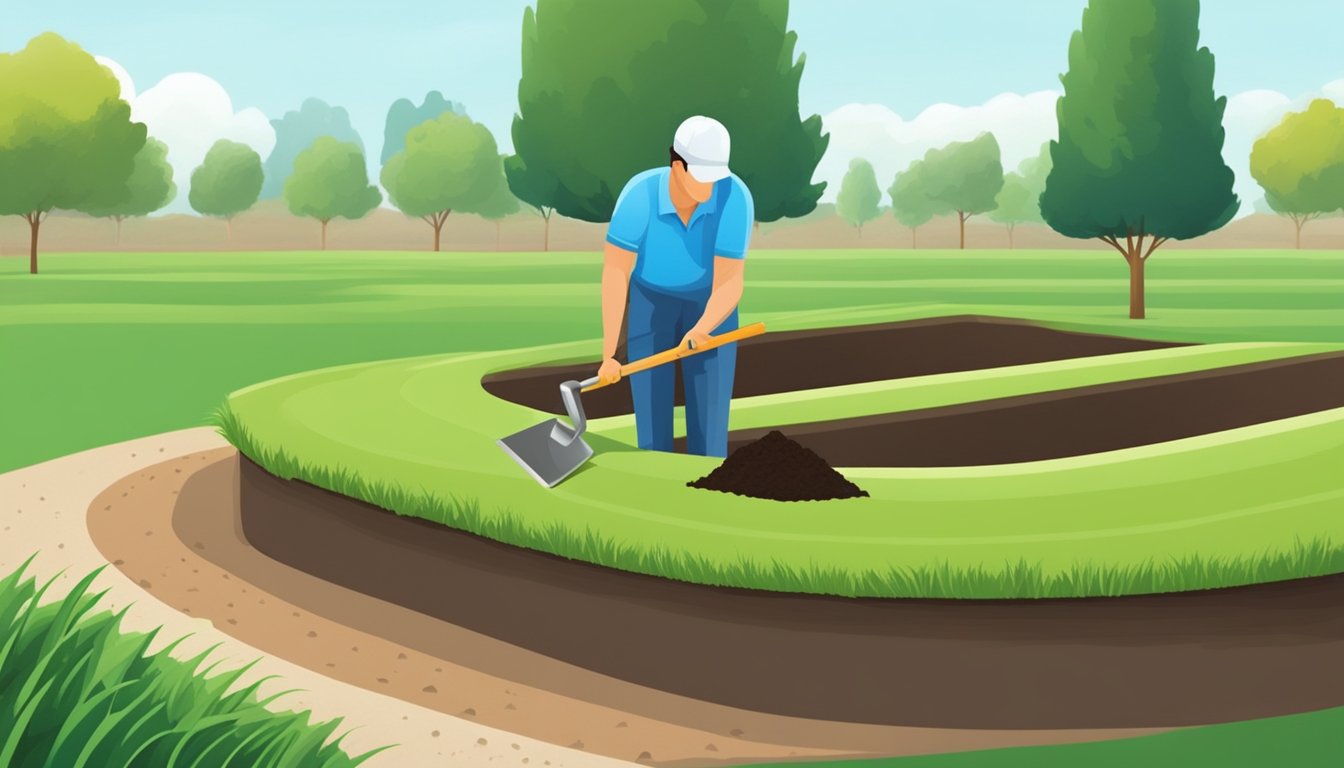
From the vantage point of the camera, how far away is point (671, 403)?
8367mm

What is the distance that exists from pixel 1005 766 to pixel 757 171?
66.7ft

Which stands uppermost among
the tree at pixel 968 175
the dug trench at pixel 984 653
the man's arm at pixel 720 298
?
the tree at pixel 968 175

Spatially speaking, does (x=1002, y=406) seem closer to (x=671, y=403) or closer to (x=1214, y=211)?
(x=671, y=403)

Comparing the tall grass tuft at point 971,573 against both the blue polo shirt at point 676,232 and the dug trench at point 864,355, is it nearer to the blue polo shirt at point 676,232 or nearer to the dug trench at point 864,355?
the blue polo shirt at point 676,232

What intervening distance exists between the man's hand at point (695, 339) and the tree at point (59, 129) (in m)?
50.0

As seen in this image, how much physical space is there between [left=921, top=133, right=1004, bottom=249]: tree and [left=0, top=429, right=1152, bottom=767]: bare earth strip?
446ft

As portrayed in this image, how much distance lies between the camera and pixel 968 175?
5664 inches

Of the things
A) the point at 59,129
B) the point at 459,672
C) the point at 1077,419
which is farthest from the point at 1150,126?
the point at 59,129

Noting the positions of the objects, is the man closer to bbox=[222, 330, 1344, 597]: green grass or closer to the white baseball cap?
the white baseball cap

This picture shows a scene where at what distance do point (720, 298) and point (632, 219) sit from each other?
0.68 meters

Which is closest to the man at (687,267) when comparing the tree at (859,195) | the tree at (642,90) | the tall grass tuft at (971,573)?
the tall grass tuft at (971,573)

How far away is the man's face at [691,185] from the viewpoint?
24.3 ft

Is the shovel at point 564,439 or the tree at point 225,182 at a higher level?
the tree at point 225,182

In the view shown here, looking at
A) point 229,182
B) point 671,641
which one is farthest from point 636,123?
point 229,182
